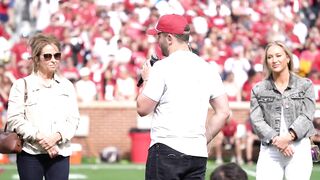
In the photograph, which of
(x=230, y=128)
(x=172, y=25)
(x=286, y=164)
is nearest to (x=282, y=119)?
(x=286, y=164)

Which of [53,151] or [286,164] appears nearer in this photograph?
[53,151]

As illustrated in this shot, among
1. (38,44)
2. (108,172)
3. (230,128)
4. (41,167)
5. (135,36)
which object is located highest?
(135,36)

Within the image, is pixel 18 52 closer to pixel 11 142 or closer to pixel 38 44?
pixel 38 44

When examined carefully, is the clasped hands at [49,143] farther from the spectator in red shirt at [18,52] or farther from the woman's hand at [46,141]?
the spectator in red shirt at [18,52]

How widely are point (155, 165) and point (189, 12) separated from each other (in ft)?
54.1

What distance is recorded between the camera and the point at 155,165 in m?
6.62

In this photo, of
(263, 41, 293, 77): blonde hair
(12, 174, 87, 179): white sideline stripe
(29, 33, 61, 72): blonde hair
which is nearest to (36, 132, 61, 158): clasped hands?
(29, 33, 61, 72): blonde hair

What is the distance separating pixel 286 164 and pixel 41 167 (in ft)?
6.71

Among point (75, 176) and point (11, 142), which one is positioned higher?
point (11, 142)

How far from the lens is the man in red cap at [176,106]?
21.6 feet

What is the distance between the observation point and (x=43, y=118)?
753cm

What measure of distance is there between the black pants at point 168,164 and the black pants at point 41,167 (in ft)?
3.72

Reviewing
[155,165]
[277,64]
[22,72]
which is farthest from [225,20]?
Answer: [155,165]

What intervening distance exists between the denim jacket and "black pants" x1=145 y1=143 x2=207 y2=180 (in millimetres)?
1351
